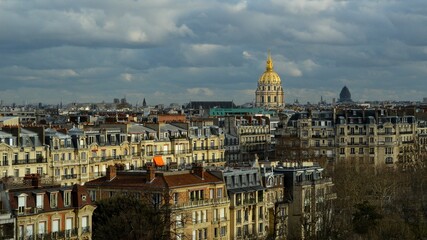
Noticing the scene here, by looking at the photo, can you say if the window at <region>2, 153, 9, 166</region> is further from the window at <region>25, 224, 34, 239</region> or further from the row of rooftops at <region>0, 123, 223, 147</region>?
the window at <region>25, 224, 34, 239</region>

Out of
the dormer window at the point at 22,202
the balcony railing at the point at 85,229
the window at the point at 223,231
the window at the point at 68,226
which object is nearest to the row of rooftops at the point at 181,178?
the window at the point at 223,231

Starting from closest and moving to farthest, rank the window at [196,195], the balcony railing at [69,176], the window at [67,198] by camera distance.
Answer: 1. the window at [67,198]
2. the window at [196,195]
3. the balcony railing at [69,176]

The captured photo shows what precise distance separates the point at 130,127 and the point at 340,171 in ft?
74.7

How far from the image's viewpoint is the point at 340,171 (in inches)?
4129

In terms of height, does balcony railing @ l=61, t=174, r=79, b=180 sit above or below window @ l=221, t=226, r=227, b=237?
above

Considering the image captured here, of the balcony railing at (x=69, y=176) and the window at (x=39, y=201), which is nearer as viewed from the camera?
the window at (x=39, y=201)

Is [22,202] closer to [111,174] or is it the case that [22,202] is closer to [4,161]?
[111,174]

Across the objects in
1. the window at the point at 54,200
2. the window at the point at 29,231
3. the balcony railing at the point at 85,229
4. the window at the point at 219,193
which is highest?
the window at the point at 54,200

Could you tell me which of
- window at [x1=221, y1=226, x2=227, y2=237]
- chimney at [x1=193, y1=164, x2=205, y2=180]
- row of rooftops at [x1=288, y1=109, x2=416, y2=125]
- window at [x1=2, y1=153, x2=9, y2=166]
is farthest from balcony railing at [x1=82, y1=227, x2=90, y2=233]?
row of rooftops at [x1=288, y1=109, x2=416, y2=125]

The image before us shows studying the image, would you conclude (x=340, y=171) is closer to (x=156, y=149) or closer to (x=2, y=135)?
(x=156, y=149)

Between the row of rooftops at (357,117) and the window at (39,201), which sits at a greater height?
the row of rooftops at (357,117)

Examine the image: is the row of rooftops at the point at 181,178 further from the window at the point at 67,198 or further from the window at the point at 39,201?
the window at the point at 39,201

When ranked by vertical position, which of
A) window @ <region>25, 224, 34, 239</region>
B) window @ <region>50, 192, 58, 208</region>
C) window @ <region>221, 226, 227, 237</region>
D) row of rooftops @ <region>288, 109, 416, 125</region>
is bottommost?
window @ <region>221, 226, 227, 237</region>

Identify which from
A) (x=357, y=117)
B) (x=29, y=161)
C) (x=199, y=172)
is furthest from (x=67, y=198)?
(x=357, y=117)
